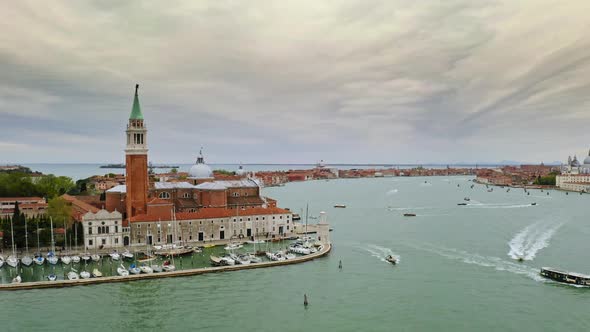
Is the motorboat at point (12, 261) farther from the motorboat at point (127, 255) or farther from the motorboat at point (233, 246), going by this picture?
the motorboat at point (233, 246)

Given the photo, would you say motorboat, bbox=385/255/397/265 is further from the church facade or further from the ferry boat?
the church facade

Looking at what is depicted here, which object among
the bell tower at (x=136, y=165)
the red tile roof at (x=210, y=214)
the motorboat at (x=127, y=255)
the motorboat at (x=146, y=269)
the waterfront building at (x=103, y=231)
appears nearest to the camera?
the motorboat at (x=146, y=269)

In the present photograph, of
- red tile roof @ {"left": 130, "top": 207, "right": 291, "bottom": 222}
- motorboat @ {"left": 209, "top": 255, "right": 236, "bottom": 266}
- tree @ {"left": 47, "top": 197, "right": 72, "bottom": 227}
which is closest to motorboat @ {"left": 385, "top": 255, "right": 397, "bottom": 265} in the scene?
motorboat @ {"left": 209, "top": 255, "right": 236, "bottom": 266}

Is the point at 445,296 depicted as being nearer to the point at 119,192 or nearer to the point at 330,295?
the point at 330,295

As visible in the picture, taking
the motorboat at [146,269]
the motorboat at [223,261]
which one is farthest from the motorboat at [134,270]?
the motorboat at [223,261]

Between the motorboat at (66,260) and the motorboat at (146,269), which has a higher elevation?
the motorboat at (66,260)

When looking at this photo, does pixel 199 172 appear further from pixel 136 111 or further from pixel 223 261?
pixel 223 261
